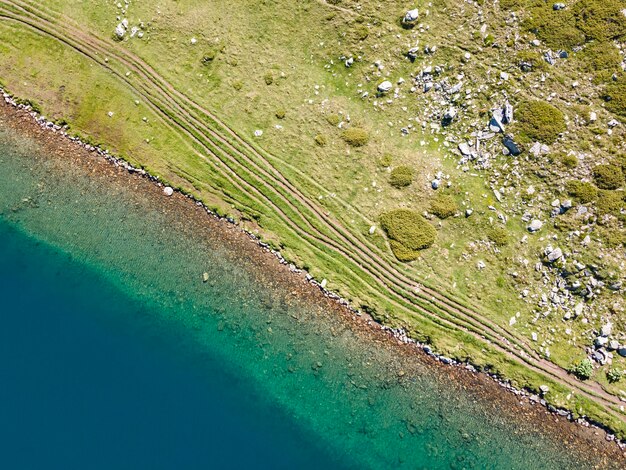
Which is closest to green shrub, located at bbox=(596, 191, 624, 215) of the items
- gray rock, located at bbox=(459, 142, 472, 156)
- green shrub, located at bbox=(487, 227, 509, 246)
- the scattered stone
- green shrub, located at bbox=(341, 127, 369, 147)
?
green shrub, located at bbox=(487, 227, 509, 246)

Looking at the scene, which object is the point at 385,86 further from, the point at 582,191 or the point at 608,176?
the point at 608,176

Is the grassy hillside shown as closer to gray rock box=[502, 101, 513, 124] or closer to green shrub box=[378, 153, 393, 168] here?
green shrub box=[378, 153, 393, 168]

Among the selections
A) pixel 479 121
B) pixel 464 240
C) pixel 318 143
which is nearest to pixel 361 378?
pixel 464 240

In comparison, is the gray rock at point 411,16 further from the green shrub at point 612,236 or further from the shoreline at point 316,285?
the green shrub at point 612,236

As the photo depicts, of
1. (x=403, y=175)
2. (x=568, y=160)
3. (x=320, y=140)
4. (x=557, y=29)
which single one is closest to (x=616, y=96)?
(x=568, y=160)

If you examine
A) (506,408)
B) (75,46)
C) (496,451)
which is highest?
(75,46)

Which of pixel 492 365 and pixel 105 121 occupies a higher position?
pixel 105 121

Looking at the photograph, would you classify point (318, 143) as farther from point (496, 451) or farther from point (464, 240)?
point (496, 451)
